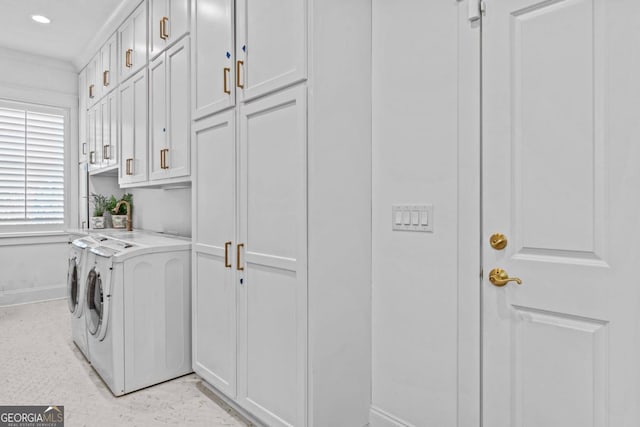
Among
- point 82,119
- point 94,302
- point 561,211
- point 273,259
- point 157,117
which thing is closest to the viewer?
point 561,211

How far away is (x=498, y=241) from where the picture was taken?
1399 mm

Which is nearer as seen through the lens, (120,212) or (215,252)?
(215,252)

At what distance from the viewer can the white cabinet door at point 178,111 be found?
254 cm

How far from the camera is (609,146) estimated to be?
1174 mm

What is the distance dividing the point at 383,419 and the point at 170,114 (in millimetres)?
2377

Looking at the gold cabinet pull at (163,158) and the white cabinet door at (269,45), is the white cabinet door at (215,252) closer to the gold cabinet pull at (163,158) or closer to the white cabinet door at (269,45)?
the white cabinet door at (269,45)

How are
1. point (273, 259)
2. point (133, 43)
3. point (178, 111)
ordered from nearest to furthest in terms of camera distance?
point (273, 259)
point (178, 111)
point (133, 43)

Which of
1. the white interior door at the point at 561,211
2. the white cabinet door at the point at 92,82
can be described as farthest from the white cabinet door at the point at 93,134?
the white interior door at the point at 561,211

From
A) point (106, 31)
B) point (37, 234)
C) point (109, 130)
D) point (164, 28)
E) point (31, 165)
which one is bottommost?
point (37, 234)

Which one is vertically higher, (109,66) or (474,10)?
(109,66)

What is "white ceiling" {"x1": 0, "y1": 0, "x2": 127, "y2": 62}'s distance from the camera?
3229 millimetres

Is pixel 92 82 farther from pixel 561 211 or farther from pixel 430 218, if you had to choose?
pixel 561 211

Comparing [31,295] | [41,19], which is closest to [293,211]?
[41,19]

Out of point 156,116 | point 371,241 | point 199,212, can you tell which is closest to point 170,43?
point 156,116
